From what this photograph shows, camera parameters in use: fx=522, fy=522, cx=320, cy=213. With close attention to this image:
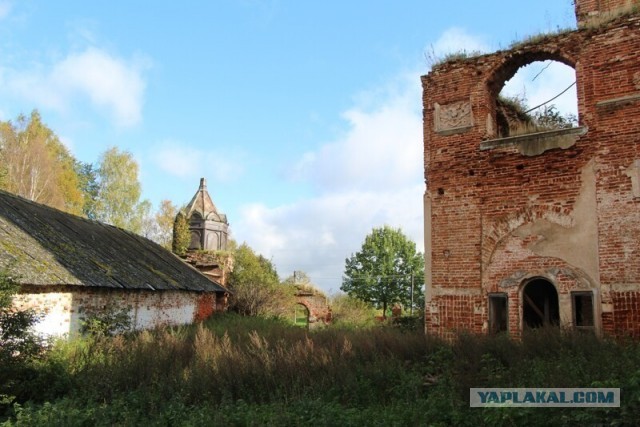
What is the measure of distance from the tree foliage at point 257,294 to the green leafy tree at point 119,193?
12345mm

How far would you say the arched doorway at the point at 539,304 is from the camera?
10.8 meters

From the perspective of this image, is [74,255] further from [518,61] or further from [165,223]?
[165,223]

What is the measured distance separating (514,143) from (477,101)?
132cm

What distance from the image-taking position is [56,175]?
105ft

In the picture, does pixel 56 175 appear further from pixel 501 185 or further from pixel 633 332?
→ pixel 633 332

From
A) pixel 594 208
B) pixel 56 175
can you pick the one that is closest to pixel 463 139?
pixel 594 208

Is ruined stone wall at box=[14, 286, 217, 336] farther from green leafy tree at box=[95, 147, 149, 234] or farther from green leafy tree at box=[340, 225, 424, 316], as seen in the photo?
green leafy tree at box=[340, 225, 424, 316]

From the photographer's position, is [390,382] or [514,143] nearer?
[390,382]

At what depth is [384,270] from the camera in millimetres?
51156

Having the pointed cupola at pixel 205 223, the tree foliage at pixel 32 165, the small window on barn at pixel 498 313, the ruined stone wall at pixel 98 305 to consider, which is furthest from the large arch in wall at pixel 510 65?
the tree foliage at pixel 32 165

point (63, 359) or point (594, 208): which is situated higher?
point (594, 208)

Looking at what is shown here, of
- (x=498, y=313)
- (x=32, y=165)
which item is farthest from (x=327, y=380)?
(x=32, y=165)

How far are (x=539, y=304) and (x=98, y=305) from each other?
11.2 meters

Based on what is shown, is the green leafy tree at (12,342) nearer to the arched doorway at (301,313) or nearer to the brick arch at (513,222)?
the brick arch at (513,222)
